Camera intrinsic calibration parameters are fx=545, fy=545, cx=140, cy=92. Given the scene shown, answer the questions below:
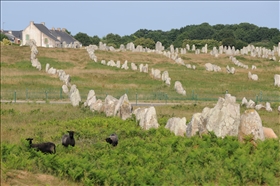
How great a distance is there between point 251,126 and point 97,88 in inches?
1071

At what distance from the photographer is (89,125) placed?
25.7 metres

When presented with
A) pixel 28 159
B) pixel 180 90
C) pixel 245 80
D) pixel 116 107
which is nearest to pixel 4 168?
pixel 28 159

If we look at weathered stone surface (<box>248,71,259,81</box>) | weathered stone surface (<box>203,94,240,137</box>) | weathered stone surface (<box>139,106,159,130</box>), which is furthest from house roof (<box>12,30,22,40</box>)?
weathered stone surface (<box>203,94,240,137</box>)

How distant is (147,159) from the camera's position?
57.4 feet

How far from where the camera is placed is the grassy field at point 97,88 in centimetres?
2339

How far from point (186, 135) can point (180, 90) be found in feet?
77.9

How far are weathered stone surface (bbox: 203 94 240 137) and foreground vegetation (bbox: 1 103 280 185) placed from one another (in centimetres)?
88

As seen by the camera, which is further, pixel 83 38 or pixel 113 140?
pixel 83 38

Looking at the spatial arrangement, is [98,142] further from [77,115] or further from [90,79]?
[90,79]

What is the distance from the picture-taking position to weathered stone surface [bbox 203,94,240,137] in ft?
70.7

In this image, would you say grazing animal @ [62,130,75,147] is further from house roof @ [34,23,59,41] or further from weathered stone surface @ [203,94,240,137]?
house roof @ [34,23,59,41]

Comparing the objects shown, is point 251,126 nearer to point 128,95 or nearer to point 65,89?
point 128,95

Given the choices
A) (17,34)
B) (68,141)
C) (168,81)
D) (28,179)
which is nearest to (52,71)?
(168,81)

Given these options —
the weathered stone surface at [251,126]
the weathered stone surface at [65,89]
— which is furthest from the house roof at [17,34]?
the weathered stone surface at [251,126]
